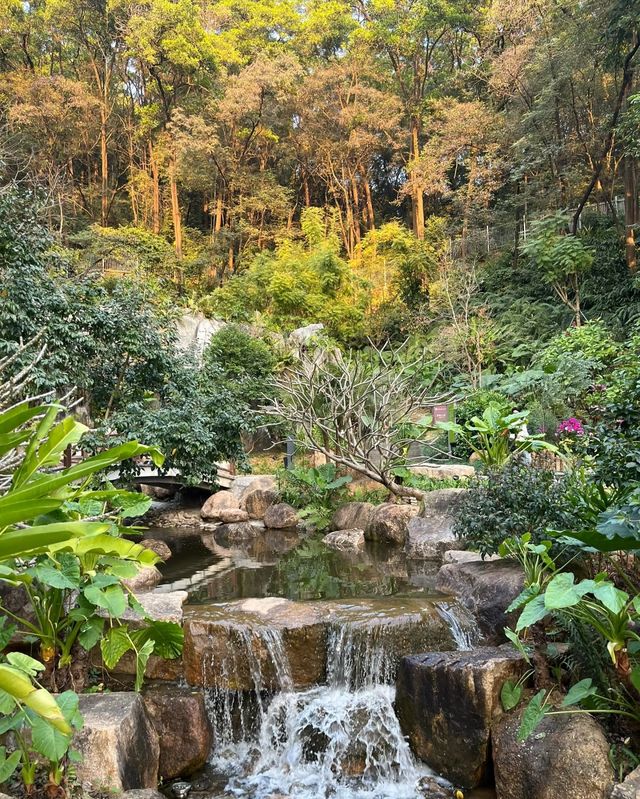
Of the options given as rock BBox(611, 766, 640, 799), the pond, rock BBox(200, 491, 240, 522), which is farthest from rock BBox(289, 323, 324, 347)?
rock BBox(611, 766, 640, 799)

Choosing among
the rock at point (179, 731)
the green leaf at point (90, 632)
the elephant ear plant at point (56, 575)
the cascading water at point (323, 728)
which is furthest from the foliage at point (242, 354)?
the green leaf at point (90, 632)

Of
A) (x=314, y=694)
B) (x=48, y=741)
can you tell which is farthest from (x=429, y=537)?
(x=48, y=741)

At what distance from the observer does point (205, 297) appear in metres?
16.6

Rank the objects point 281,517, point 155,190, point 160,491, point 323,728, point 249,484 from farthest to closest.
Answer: point 155,190
point 160,491
point 249,484
point 281,517
point 323,728

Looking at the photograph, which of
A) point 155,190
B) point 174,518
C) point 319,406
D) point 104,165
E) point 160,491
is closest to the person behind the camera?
point 319,406

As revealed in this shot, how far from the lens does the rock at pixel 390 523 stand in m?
8.02

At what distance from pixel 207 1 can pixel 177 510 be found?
17755 millimetres

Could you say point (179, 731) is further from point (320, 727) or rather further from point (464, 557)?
point (464, 557)

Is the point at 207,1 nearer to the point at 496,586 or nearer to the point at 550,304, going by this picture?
the point at 550,304

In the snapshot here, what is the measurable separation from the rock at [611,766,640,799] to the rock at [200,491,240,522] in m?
8.16

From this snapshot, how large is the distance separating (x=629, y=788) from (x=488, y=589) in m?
2.01

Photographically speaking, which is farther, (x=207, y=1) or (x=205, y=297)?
(x=207, y=1)

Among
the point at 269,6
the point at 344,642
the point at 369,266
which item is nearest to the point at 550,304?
the point at 369,266

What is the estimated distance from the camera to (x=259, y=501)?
33.9ft
